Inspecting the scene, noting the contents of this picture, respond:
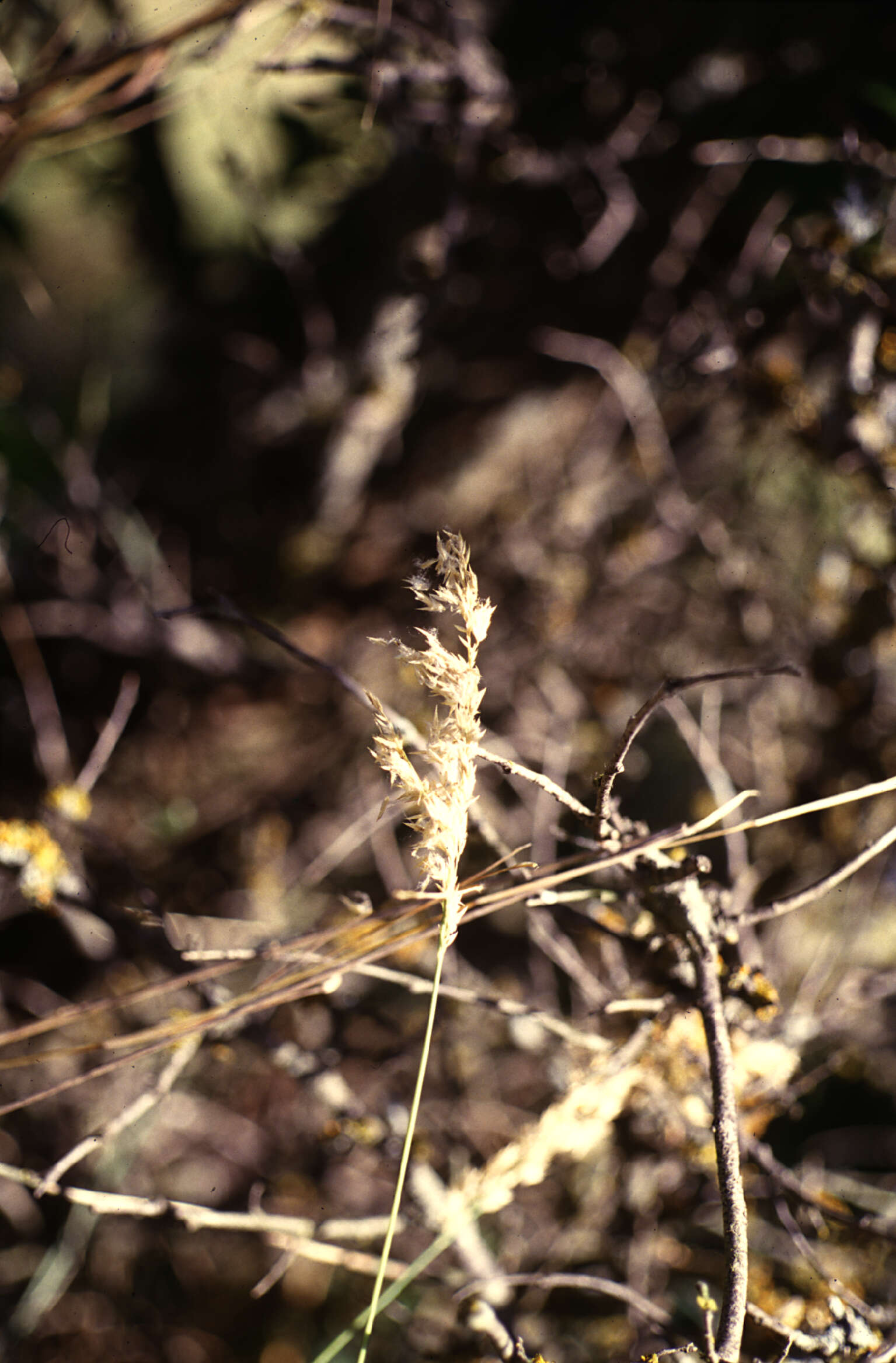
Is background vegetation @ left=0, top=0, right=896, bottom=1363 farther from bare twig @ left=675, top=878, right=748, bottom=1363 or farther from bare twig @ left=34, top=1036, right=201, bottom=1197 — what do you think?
bare twig @ left=675, top=878, right=748, bottom=1363

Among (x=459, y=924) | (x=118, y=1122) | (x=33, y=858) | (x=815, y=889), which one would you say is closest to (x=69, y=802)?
(x=33, y=858)

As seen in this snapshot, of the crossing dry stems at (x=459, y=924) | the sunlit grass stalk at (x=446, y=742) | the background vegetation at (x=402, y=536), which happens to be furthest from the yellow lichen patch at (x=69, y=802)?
the sunlit grass stalk at (x=446, y=742)

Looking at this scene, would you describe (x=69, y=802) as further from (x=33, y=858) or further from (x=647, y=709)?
(x=647, y=709)

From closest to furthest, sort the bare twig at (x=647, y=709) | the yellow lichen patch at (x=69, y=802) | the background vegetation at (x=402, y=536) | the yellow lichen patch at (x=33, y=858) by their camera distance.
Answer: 1. the bare twig at (x=647, y=709)
2. the yellow lichen patch at (x=33, y=858)
3. the yellow lichen patch at (x=69, y=802)
4. the background vegetation at (x=402, y=536)

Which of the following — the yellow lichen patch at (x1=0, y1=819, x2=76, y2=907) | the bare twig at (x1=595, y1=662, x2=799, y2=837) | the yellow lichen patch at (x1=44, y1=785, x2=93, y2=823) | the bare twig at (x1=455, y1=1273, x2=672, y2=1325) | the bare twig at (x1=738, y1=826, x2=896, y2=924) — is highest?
the bare twig at (x1=595, y1=662, x2=799, y2=837)

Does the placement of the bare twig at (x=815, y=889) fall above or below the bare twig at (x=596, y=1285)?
above

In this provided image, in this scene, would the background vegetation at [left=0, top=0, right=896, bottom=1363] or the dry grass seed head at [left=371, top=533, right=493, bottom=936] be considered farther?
the background vegetation at [left=0, top=0, right=896, bottom=1363]

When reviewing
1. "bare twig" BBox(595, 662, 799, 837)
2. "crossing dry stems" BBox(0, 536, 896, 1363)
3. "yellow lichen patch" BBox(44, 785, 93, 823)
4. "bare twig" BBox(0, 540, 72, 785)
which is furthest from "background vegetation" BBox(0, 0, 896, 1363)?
"bare twig" BBox(595, 662, 799, 837)

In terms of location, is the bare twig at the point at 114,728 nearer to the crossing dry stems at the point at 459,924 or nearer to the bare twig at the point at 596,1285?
the crossing dry stems at the point at 459,924
